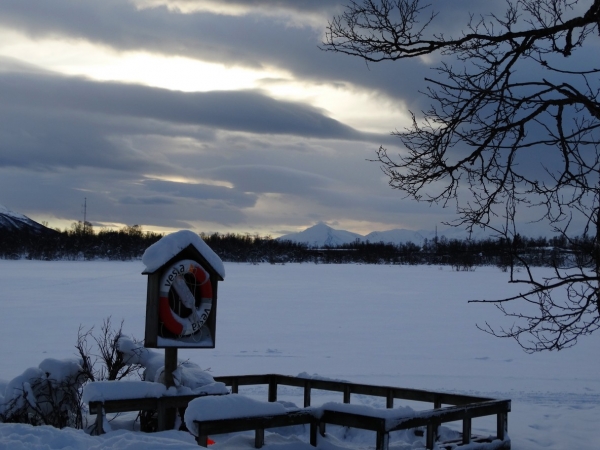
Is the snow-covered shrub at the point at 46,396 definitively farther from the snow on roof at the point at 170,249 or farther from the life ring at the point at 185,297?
the snow on roof at the point at 170,249

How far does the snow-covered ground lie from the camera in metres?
8.00

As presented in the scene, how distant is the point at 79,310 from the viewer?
77.4 ft

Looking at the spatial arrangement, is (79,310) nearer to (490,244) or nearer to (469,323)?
(469,323)

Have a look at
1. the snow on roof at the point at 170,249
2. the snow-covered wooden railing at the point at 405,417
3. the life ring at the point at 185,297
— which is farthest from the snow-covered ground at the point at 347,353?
the snow on roof at the point at 170,249

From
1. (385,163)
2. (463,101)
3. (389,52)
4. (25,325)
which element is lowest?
(25,325)

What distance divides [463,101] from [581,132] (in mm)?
996

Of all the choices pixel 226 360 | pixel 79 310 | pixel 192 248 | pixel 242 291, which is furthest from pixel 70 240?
pixel 192 248

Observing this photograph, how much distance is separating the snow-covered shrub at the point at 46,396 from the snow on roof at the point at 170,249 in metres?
1.42

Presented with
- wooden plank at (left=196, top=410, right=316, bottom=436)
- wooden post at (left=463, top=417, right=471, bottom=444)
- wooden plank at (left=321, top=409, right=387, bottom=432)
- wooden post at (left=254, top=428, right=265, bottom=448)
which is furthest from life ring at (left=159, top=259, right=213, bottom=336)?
wooden post at (left=463, top=417, right=471, bottom=444)

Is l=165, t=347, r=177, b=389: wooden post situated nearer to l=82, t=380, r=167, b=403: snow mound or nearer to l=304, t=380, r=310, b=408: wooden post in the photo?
l=82, t=380, r=167, b=403: snow mound

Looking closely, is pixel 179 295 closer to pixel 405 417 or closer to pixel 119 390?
pixel 119 390

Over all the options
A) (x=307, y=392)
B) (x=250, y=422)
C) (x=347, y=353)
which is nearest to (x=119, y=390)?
(x=250, y=422)

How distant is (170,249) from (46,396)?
2.05 metres

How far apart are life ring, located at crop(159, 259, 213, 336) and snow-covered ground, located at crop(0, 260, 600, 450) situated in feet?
4.00
